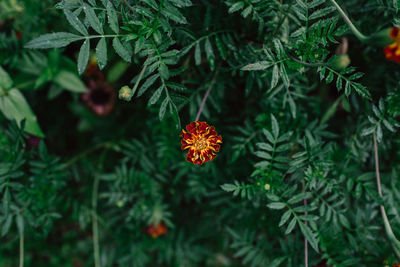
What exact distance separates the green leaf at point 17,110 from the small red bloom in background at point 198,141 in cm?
63

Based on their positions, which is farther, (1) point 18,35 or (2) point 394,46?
(1) point 18,35

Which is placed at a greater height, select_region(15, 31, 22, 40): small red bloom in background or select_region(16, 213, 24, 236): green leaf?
select_region(15, 31, 22, 40): small red bloom in background

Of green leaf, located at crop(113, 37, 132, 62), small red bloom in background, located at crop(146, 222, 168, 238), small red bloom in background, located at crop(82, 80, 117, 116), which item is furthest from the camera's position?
small red bloom in background, located at crop(82, 80, 117, 116)

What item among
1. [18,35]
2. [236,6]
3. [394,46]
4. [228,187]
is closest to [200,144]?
[228,187]

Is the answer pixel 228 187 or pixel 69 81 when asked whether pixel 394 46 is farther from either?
pixel 69 81

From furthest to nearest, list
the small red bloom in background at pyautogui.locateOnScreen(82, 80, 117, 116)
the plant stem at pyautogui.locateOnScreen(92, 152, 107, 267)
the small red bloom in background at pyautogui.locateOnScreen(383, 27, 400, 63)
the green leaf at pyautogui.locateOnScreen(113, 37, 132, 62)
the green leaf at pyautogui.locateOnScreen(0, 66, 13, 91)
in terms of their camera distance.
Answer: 1. the small red bloom in background at pyautogui.locateOnScreen(82, 80, 117, 116)
2. the plant stem at pyautogui.locateOnScreen(92, 152, 107, 267)
3. the green leaf at pyautogui.locateOnScreen(0, 66, 13, 91)
4. the green leaf at pyautogui.locateOnScreen(113, 37, 132, 62)
5. the small red bloom in background at pyautogui.locateOnScreen(383, 27, 400, 63)

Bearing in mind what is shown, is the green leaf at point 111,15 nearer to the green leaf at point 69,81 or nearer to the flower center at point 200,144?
the flower center at point 200,144

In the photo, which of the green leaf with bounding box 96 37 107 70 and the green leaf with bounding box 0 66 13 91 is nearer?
the green leaf with bounding box 96 37 107 70

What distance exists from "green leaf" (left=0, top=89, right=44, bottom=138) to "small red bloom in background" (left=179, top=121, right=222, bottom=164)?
0.63m

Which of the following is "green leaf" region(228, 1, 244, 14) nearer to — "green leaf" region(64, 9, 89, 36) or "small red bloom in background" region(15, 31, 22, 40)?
"green leaf" region(64, 9, 89, 36)

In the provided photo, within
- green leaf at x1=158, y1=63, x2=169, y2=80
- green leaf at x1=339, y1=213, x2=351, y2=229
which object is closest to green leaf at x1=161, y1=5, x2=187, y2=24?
green leaf at x1=158, y1=63, x2=169, y2=80

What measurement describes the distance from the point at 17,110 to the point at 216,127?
0.78 m

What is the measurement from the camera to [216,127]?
4.33ft

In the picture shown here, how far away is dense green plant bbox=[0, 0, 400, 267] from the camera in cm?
84
